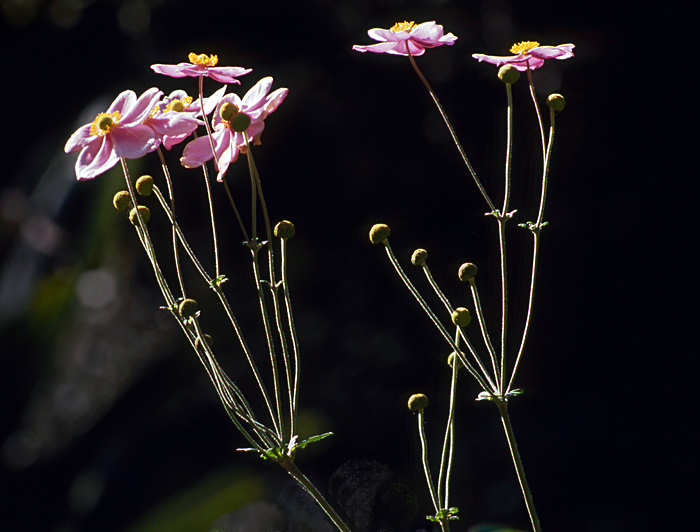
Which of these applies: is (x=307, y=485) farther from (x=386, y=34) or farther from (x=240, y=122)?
(x=386, y=34)

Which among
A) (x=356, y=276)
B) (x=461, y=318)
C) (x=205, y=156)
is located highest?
(x=205, y=156)

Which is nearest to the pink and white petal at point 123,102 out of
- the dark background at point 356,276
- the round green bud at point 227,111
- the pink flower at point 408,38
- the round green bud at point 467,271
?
the round green bud at point 227,111

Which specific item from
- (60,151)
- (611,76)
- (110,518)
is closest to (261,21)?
(60,151)

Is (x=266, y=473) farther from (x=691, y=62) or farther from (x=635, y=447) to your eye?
(x=691, y=62)

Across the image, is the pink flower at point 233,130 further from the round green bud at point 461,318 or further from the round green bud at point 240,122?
the round green bud at point 461,318

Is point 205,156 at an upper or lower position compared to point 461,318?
upper

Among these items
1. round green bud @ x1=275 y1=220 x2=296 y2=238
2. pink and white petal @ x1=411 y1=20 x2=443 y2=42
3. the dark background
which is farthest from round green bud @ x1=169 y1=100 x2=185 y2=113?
the dark background

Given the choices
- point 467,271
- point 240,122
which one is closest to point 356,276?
point 467,271
